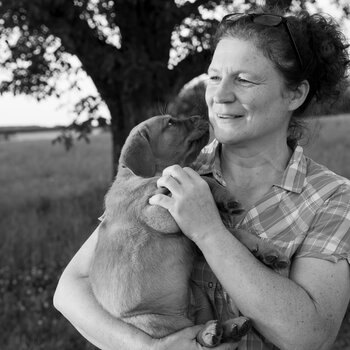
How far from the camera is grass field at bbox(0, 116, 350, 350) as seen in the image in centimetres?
544

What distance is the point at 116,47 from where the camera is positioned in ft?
22.2

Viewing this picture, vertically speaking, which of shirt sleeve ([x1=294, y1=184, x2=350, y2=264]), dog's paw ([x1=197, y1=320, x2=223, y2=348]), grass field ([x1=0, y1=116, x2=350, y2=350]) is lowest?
grass field ([x1=0, y1=116, x2=350, y2=350])

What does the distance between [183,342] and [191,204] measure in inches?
20.9

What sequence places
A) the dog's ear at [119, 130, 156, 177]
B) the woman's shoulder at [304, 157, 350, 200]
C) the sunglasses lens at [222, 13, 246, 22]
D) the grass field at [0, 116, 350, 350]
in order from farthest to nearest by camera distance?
the grass field at [0, 116, 350, 350] < the dog's ear at [119, 130, 156, 177] < the sunglasses lens at [222, 13, 246, 22] < the woman's shoulder at [304, 157, 350, 200]

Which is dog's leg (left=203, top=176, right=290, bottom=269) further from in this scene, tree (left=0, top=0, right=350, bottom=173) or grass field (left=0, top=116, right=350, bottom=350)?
tree (left=0, top=0, right=350, bottom=173)

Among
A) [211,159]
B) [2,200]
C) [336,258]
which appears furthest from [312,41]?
[2,200]

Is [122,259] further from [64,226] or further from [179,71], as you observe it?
[64,226]

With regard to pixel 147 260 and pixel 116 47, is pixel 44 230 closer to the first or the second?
pixel 116 47

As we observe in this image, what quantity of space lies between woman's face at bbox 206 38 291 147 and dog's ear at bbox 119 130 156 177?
0.48 metres

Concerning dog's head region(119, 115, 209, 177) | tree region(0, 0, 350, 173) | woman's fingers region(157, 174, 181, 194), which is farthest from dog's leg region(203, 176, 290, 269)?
tree region(0, 0, 350, 173)

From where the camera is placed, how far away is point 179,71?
694 cm

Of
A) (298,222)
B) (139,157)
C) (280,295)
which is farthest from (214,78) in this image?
(280,295)

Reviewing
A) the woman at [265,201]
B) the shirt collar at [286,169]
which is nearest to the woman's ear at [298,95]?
the woman at [265,201]

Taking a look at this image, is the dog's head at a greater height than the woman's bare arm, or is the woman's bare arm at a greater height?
the dog's head
